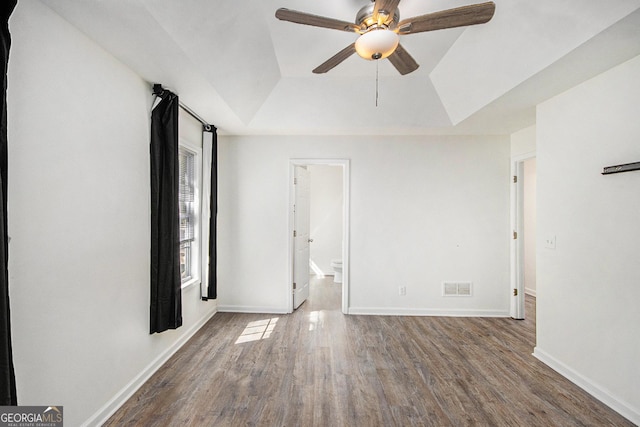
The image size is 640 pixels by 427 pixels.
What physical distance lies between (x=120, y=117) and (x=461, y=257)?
4.03 m

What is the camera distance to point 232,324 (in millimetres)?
3639

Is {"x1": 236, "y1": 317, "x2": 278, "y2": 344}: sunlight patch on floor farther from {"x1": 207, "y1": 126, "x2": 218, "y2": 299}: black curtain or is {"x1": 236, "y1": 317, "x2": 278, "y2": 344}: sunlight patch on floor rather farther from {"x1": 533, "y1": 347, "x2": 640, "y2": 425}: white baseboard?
{"x1": 533, "y1": 347, "x2": 640, "y2": 425}: white baseboard

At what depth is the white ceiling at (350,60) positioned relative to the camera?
5.65ft

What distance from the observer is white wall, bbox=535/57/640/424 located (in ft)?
6.65

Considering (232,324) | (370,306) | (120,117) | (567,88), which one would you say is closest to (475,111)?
(567,88)

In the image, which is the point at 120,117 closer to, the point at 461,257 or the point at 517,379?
the point at 517,379

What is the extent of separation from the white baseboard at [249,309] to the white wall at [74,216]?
5.47 ft

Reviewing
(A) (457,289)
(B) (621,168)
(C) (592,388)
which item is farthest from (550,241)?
(A) (457,289)

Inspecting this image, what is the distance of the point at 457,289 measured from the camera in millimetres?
4008

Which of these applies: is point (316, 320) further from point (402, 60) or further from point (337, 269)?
point (402, 60)

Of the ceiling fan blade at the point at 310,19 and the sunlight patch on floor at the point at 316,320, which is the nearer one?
the ceiling fan blade at the point at 310,19

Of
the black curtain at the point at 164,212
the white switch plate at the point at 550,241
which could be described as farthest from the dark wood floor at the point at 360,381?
the white switch plate at the point at 550,241

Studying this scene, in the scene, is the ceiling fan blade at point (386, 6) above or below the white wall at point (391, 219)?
above

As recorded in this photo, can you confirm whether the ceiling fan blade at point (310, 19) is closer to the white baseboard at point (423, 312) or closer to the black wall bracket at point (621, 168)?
the black wall bracket at point (621, 168)
